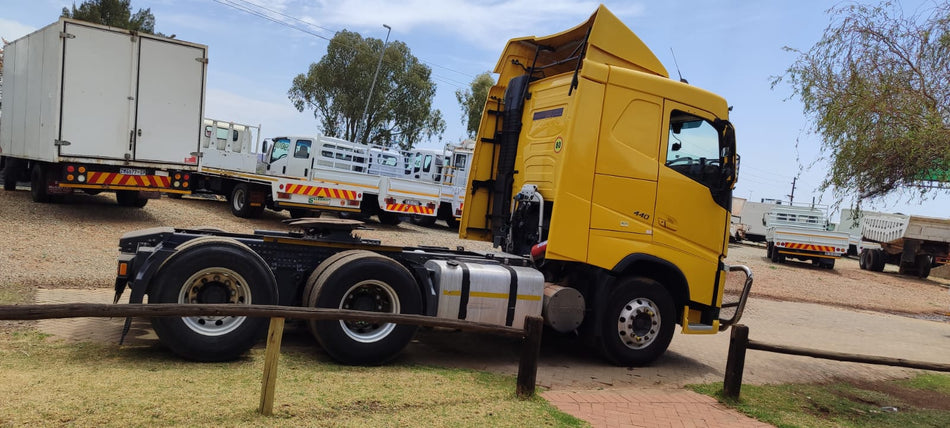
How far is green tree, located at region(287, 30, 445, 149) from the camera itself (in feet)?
152

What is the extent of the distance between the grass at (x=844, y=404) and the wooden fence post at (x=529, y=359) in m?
2.01

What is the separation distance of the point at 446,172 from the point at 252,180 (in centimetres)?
777

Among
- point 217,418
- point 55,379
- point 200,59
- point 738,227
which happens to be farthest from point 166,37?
point 738,227

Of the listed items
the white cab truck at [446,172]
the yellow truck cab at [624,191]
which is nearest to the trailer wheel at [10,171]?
the white cab truck at [446,172]

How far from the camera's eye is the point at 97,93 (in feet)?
43.6

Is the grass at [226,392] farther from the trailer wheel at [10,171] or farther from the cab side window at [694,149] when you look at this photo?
the trailer wheel at [10,171]

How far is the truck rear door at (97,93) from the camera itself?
13.0m

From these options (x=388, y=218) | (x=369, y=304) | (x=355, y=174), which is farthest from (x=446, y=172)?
(x=369, y=304)

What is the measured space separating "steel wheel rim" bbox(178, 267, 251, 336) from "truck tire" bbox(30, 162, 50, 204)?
1115cm

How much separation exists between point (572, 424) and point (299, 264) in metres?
2.89

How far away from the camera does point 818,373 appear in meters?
8.47

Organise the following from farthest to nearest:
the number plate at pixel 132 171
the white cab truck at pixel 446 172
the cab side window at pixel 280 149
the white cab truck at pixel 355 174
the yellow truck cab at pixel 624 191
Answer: the white cab truck at pixel 446 172 → the cab side window at pixel 280 149 → the white cab truck at pixel 355 174 → the number plate at pixel 132 171 → the yellow truck cab at pixel 624 191

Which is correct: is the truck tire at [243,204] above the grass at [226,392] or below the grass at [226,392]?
above

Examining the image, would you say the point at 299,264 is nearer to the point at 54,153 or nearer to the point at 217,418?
the point at 217,418
